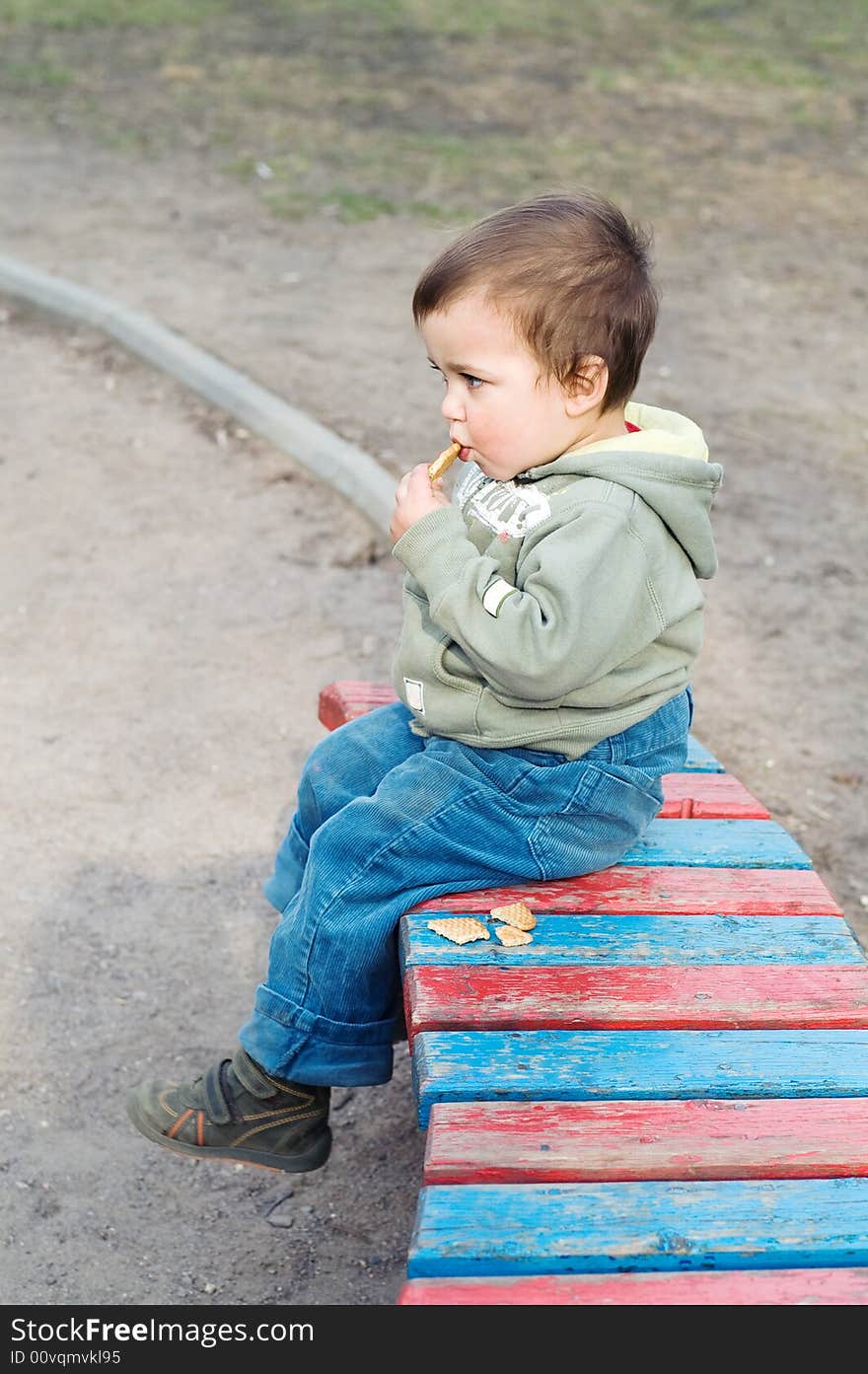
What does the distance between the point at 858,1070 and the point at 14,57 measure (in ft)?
31.2

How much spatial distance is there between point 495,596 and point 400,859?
0.43m

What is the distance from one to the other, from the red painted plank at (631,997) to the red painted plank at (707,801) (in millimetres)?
489

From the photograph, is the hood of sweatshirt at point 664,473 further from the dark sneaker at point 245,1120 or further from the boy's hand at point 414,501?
the dark sneaker at point 245,1120

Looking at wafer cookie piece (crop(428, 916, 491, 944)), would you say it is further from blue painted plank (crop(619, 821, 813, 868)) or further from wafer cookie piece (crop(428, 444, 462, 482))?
wafer cookie piece (crop(428, 444, 462, 482))

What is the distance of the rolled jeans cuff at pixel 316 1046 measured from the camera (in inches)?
92.4

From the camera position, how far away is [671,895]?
2.41 m

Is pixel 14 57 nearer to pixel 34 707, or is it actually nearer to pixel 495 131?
pixel 495 131

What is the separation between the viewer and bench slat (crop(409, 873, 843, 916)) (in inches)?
91.7

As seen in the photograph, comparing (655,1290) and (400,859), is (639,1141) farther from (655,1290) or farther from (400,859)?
(400,859)

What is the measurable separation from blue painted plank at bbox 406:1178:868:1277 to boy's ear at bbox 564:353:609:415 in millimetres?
1106

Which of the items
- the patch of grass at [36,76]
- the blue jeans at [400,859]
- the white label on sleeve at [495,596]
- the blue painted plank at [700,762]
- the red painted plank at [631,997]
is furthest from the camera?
the patch of grass at [36,76]

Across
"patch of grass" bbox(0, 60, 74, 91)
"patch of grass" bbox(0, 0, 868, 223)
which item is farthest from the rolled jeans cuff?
"patch of grass" bbox(0, 60, 74, 91)

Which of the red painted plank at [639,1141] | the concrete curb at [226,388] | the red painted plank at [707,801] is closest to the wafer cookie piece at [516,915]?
the red painted plank at [639,1141]
